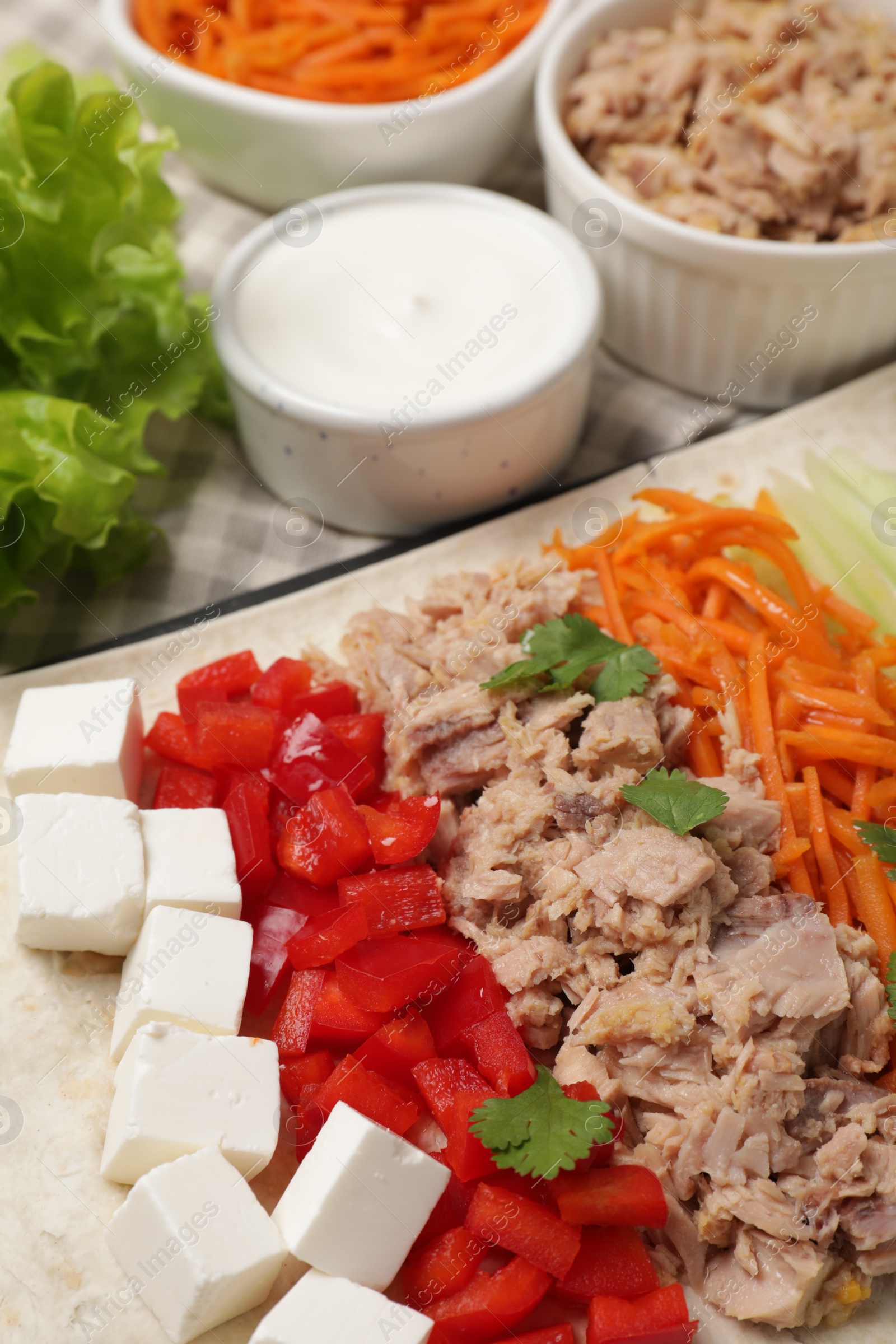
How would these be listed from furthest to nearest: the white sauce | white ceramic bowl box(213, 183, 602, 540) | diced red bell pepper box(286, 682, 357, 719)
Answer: the white sauce < white ceramic bowl box(213, 183, 602, 540) < diced red bell pepper box(286, 682, 357, 719)

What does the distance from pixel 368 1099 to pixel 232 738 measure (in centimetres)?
109

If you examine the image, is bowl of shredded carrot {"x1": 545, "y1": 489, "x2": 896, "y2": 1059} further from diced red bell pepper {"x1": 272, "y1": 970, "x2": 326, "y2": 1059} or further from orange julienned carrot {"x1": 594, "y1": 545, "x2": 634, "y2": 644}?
diced red bell pepper {"x1": 272, "y1": 970, "x2": 326, "y2": 1059}

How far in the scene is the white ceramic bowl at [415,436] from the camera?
13.0ft

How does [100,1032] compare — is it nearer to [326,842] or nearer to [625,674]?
[326,842]

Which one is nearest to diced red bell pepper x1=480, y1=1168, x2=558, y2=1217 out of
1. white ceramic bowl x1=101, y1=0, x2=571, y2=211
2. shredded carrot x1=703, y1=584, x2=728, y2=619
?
shredded carrot x1=703, y1=584, x2=728, y2=619

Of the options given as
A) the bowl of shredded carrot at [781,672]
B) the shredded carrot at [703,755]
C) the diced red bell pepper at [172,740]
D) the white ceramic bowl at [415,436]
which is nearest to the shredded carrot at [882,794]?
the bowl of shredded carrot at [781,672]

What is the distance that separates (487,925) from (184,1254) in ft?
3.35

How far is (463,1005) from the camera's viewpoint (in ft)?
9.45

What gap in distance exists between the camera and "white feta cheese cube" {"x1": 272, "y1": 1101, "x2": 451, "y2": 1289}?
2.49m

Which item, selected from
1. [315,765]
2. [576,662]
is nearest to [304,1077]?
[315,765]

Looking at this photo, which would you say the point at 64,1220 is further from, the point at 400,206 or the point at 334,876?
the point at 400,206

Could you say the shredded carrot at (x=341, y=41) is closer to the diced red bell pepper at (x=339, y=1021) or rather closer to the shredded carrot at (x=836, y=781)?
the shredded carrot at (x=836, y=781)

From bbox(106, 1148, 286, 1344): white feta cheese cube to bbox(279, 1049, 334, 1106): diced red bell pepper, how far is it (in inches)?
11.6

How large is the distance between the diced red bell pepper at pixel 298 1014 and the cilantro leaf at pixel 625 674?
106cm
